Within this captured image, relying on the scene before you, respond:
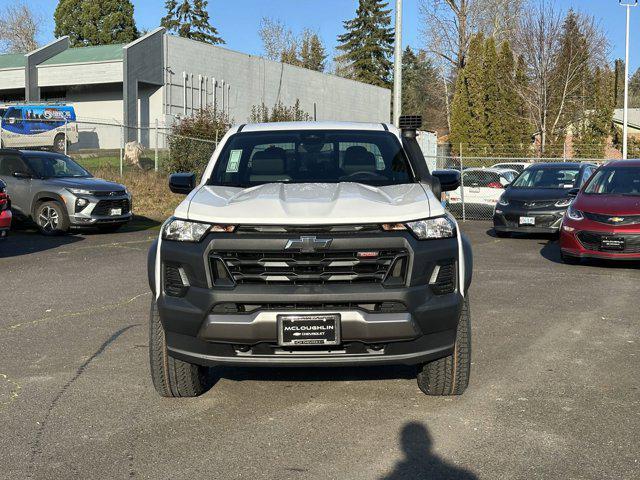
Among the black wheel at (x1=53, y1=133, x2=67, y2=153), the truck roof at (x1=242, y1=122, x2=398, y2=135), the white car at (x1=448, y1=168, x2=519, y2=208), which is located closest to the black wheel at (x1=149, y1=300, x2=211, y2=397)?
the truck roof at (x1=242, y1=122, x2=398, y2=135)

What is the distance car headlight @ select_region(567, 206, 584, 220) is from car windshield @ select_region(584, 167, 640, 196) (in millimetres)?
583

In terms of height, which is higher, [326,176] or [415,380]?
[326,176]

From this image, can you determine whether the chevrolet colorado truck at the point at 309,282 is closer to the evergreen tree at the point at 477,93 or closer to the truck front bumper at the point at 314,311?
the truck front bumper at the point at 314,311

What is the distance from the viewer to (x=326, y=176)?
5754 mm

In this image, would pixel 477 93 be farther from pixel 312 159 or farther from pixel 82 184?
pixel 312 159

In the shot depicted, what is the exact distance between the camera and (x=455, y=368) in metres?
4.84

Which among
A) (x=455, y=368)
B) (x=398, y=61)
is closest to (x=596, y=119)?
(x=398, y=61)

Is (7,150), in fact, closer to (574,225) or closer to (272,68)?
(574,225)

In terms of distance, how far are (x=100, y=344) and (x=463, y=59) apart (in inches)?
1814

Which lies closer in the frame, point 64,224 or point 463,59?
point 64,224

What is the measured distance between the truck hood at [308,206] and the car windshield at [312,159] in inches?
21.5

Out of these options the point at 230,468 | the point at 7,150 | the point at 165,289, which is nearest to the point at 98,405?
the point at 165,289

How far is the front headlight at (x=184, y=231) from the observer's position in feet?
14.7

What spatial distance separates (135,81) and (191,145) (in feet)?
34.4
